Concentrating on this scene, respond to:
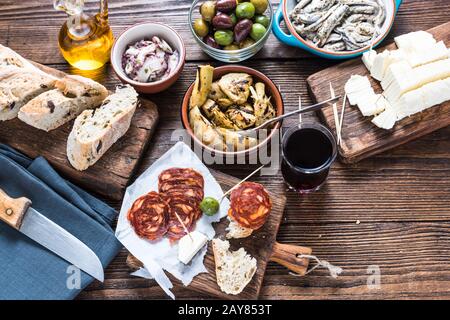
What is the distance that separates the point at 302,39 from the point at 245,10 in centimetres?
20

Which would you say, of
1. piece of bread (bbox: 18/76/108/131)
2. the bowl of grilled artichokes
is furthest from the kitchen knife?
the bowl of grilled artichokes

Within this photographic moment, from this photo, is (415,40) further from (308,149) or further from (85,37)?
(85,37)

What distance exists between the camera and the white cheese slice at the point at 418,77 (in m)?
1.91

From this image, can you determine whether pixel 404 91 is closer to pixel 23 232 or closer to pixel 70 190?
pixel 70 190

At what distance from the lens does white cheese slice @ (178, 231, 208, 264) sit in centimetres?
186

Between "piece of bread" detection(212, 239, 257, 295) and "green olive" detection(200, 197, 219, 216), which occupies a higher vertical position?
"green olive" detection(200, 197, 219, 216)

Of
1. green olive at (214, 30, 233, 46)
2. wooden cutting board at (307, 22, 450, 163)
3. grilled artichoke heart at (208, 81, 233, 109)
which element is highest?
green olive at (214, 30, 233, 46)

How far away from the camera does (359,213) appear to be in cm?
199

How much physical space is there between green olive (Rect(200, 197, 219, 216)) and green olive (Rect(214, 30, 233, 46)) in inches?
19.0

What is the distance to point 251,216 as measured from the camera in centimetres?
184

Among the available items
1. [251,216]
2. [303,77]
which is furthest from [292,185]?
[303,77]

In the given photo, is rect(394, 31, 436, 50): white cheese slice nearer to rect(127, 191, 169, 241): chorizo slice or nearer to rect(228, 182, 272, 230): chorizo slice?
rect(228, 182, 272, 230): chorizo slice

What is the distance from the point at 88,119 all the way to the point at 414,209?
1.01 m

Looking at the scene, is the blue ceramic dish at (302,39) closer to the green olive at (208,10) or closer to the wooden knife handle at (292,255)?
the green olive at (208,10)
